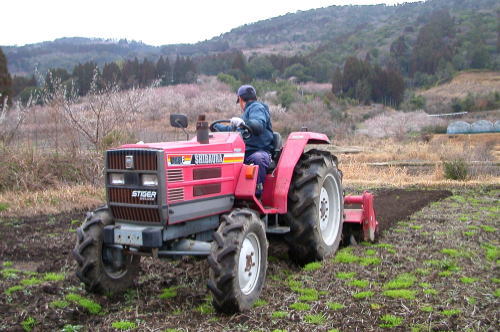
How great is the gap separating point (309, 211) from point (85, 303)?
8.43 ft

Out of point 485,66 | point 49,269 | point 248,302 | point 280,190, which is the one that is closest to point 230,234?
point 248,302

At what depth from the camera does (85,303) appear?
5.30 metres

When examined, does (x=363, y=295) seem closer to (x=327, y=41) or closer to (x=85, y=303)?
(x=85, y=303)

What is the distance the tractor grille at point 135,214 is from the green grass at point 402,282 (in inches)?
97.4

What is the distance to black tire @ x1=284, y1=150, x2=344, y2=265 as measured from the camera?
631 centimetres

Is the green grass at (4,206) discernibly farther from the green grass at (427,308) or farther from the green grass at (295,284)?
the green grass at (427,308)

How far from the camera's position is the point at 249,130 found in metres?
6.14

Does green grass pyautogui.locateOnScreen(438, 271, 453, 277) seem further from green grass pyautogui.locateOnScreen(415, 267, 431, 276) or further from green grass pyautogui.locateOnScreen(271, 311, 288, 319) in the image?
green grass pyautogui.locateOnScreen(271, 311, 288, 319)

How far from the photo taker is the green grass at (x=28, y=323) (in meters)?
4.76

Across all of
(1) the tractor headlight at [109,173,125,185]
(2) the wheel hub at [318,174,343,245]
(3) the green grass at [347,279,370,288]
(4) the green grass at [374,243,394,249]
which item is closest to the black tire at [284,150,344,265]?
(2) the wheel hub at [318,174,343,245]

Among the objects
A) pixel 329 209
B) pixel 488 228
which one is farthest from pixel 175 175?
pixel 488 228

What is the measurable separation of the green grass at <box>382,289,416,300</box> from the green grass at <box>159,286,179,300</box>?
209 centimetres

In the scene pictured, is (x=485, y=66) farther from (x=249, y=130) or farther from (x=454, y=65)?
(x=249, y=130)

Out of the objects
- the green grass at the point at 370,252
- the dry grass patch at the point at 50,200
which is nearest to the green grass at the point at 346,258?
the green grass at the point at 370,252
